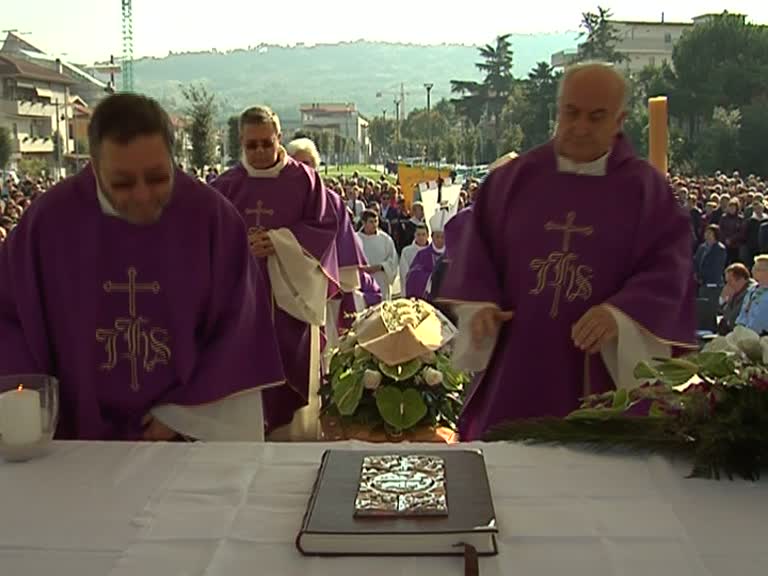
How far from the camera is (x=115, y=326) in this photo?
256cm

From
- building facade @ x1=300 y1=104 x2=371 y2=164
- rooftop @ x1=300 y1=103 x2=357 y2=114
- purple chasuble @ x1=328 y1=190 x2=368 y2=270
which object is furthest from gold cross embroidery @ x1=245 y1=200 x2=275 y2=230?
rooftop @ x1=300 y1=103 x2=357 y2=114

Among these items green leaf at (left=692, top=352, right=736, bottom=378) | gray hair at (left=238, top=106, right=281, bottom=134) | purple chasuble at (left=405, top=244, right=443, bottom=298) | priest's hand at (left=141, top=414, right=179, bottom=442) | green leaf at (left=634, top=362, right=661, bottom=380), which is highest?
gray hair at (left=238, top=106, right=281, bottom=134)

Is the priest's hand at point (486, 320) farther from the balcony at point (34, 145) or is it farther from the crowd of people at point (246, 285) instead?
the balcony at point (34, 145)

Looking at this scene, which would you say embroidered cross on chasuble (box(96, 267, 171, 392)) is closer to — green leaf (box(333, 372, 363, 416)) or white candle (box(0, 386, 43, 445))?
white candle (box(0, 386, 43, 445))

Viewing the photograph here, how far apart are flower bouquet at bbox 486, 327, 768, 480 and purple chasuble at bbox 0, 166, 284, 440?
33.2 inches

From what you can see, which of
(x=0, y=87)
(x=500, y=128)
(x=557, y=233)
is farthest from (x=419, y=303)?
(x=0, y=87)

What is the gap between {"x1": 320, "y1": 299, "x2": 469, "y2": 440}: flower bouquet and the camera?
14.1ft

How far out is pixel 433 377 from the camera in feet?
14.0

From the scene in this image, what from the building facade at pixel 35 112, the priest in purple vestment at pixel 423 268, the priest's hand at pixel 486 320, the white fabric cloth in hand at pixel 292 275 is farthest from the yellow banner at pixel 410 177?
the building facade at pixel 35 112

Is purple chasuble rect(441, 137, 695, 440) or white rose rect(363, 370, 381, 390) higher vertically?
purple chasuble rect(441, 137, 695, 440)

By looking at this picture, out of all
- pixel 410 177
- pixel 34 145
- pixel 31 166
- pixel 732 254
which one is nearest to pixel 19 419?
pixel 732 254

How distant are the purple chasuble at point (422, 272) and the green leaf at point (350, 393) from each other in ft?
17.4

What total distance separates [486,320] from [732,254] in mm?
9610

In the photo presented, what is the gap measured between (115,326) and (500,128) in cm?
4147
